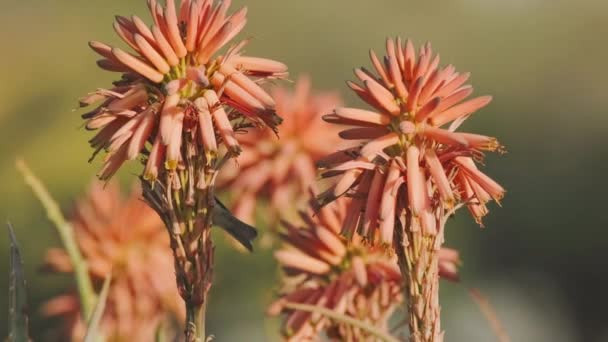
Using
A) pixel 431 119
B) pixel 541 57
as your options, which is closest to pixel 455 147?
pixel 431 119

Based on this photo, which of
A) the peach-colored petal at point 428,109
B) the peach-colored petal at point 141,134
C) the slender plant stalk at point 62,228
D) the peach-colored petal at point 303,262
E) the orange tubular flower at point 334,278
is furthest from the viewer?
the peach-colored petal at point 303,262

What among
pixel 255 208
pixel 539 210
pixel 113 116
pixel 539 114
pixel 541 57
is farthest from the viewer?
pixel 541 57

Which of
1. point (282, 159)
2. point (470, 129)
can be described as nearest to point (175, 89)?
point (282, 159)

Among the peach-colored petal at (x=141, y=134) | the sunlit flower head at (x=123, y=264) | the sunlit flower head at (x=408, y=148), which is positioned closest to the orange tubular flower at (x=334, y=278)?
the sunlit flower head at (x=408, y=148)

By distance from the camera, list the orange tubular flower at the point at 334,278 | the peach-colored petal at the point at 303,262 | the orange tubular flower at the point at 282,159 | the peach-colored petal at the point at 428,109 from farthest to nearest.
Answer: the orange tubular flower at the point at 282,159 < the peach-colored petal at the point at 303,262 < the orange tubular flower at the point at 334,278 < the peach-colored petal at the point at 428,109

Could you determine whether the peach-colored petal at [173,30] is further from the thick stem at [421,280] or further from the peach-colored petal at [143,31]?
the thick stem at [421,280]

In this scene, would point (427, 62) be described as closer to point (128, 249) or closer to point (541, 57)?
point (128, 249)
